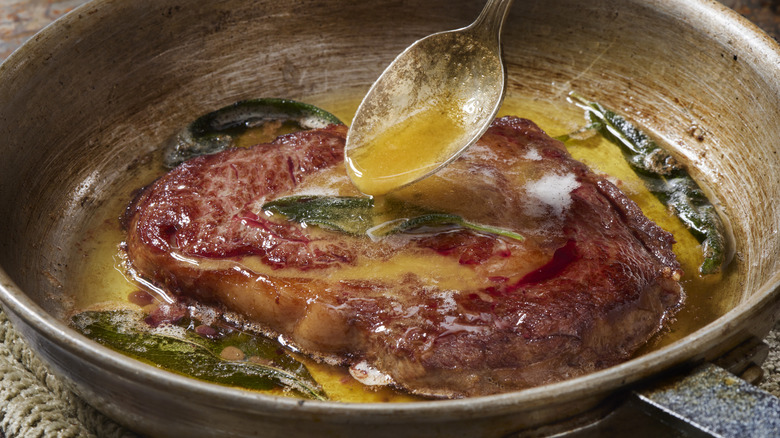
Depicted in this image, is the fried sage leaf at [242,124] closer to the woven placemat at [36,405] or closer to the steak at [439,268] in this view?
the steak at [439,268]

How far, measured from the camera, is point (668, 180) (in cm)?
390

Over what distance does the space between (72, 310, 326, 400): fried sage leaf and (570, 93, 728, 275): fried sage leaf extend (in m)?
1.86

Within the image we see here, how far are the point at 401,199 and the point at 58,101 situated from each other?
1827 millimetres

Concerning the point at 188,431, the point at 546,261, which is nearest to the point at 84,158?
the point at 188,431

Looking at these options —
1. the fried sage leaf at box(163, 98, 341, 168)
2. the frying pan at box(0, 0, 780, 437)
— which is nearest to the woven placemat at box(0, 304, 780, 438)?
the frying pan at box(0, 0, 780, 437)

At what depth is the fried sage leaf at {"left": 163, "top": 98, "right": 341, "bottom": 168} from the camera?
13.4 feet

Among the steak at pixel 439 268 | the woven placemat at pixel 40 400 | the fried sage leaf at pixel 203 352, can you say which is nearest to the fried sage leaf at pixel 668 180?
the steak at pixel 439 268

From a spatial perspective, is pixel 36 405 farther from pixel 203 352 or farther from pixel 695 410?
pixel 695 410

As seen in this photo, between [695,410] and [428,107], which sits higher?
[428,107]

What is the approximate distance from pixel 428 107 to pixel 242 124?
3.77ft

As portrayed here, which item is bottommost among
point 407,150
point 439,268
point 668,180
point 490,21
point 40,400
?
point 40,400

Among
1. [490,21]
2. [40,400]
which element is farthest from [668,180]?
[40,400]

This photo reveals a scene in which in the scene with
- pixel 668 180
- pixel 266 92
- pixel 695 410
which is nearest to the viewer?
pixel 695 410

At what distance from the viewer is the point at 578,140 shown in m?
4.18
